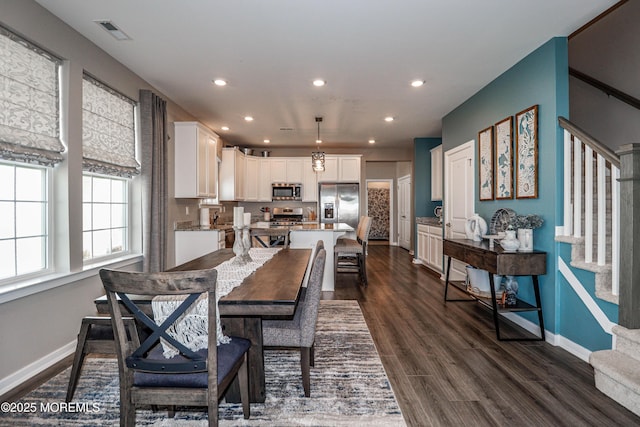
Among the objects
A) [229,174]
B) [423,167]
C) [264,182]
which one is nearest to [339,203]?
[264,182]

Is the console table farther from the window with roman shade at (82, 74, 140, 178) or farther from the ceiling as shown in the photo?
the window with roman shade at (82, 74, 140, 178)

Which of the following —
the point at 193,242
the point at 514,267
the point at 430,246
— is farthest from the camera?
the point at 430,246

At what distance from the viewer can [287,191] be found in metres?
7.19

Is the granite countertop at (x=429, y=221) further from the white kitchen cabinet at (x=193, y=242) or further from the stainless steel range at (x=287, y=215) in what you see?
the white kitchen cabinet at (x=193, y=242)

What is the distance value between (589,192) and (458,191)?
231cm

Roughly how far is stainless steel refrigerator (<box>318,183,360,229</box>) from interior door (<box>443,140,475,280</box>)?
2.25m

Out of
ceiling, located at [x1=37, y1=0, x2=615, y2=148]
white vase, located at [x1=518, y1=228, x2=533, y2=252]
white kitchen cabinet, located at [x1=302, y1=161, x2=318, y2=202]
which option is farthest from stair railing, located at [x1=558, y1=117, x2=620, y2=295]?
white kitchen cabinet, located at [x1=302, y1=161, x2=318, y2=202]

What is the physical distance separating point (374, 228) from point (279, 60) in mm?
7696

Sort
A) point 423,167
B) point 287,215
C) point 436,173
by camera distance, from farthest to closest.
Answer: point 287,215, point 423,167, point 436,173

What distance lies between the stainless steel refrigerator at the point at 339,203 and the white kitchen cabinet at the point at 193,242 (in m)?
3.10

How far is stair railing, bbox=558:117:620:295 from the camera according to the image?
2.20 m

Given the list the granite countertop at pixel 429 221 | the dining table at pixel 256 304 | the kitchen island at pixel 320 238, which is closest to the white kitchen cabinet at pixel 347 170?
the granite countertop at pixel 429 221

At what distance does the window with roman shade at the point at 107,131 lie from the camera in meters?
2.88

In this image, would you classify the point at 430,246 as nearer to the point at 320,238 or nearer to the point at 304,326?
the point at 320,238
